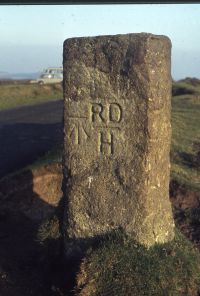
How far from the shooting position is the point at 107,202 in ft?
22.5

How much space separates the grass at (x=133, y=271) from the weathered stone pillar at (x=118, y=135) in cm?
24

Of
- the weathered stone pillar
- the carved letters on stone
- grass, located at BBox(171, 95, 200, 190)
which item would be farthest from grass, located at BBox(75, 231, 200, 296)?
grass, located at BBox(171, 95, 200, 190)

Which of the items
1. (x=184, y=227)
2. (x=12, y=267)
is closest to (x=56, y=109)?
(x=184, y=227)

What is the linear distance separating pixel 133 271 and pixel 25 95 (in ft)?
91.7

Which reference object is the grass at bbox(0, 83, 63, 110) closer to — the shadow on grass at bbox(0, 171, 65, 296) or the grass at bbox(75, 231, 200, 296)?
the shadow on grass at bbox(0, 171, 65, 296)

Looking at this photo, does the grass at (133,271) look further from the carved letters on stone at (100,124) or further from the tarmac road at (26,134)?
the tarmac road at (26,134)

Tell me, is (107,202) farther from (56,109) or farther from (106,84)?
(56,109)

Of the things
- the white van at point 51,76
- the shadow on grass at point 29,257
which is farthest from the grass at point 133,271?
the white van at point 51,76

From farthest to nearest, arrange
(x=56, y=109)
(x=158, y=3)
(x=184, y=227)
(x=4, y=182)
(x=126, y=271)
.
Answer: (x=56, y=109)
(x=4, y=182)
(x=184, y=227)
(x=126, y=271)
(x=158, y=3)

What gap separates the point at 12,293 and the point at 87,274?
3.27ft

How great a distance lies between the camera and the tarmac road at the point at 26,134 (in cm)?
1429

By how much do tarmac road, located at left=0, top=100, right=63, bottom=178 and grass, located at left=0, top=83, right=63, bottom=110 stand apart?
306cm

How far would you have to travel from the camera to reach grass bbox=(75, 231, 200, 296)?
629 cm

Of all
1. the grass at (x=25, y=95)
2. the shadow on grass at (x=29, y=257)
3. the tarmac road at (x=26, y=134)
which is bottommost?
the grass at (x=25, y=95)
